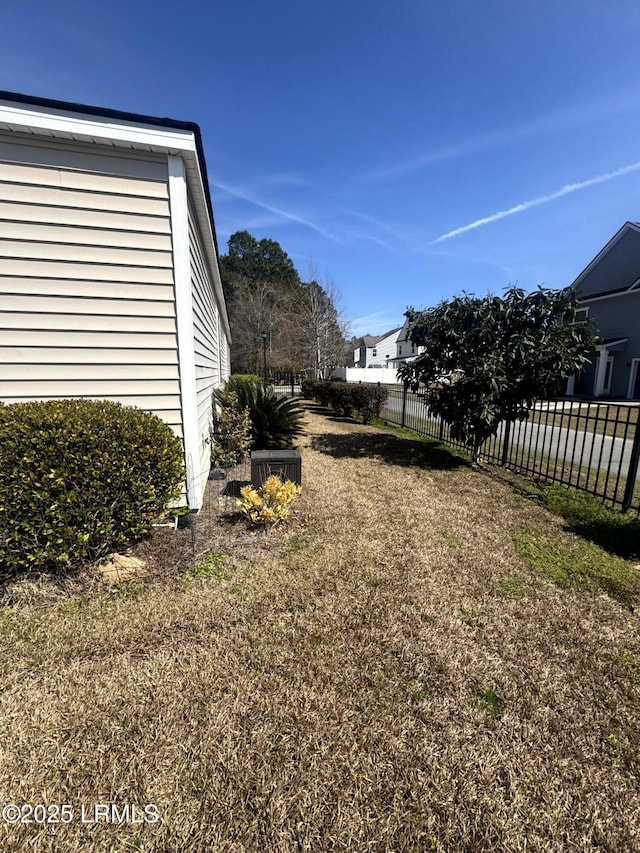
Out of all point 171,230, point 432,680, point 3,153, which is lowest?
point 432,680

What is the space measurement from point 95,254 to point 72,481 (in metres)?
2.14

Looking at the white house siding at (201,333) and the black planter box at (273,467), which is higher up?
the white house siding at (201,333)

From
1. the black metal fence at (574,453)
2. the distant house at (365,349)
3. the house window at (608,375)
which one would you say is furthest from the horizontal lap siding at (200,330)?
the distant house at (365,349)

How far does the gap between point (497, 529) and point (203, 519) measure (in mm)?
3182

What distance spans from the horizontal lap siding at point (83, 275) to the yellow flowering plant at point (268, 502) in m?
1.43

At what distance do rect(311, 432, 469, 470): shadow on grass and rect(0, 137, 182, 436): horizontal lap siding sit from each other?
4.34 m

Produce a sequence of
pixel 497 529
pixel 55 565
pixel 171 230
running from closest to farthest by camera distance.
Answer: pixel 55 565 → pixel 171 230 → pixel 497 529

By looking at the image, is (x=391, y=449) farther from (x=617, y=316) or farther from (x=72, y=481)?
(x=617, y=316)

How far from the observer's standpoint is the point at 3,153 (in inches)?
119

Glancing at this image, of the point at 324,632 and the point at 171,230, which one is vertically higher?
the point at 171,230

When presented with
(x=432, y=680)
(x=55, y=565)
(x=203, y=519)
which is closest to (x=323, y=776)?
(x=432, y=680)

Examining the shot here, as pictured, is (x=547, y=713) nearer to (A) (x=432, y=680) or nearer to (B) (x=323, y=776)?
(A) (x=432, y=680)

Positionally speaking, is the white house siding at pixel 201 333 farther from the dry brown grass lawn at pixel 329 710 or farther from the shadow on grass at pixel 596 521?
the shadow on grass at pixel 596 521

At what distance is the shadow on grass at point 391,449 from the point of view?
664cm
